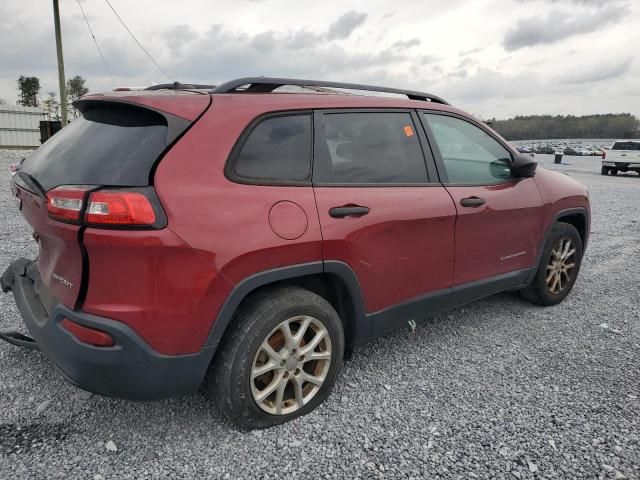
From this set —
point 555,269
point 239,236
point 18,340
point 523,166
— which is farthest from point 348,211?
point 555,269

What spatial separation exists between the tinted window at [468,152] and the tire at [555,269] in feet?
2.74

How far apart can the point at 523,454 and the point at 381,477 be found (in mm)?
706

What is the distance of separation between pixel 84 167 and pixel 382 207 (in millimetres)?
1458

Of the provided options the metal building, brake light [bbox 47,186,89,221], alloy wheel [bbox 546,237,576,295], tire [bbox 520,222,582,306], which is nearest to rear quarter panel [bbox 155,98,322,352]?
brake light [bbox 47,186,89,221]

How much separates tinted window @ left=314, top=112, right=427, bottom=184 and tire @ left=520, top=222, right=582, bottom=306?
1.63 m

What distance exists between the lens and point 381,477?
209cm

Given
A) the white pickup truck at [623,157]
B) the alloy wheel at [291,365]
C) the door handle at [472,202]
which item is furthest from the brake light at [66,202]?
the white pickup truck at [623,157]

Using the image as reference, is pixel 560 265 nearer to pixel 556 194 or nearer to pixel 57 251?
pixel 556 194

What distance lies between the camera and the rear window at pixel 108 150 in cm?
199

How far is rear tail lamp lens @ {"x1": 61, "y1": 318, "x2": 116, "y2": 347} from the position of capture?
1.94 metres

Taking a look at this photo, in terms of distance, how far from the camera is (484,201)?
10.5 ft

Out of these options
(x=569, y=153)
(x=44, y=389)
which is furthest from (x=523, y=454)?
(x=569, y=153)

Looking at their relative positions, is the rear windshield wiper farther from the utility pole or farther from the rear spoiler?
the utility pole

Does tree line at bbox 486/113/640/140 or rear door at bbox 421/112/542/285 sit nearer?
rear door at bbox 421/112/542/285
